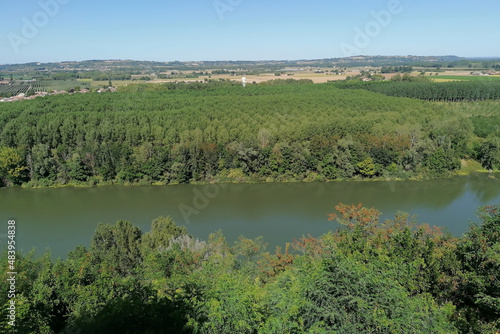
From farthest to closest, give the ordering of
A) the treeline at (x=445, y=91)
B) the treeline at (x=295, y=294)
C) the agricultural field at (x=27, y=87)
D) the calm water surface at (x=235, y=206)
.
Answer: the treeline at (x=445, y=91)
the agricultural field at (x=27, y=87)
the calm water surface at (x=235, y=206)
the treeline at (x=295, y=294)

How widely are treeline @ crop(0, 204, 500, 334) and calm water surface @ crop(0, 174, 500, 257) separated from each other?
5.75 m

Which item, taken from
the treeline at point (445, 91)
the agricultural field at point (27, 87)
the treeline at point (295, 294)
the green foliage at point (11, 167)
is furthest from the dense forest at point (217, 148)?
the treeline at point (445, 91)

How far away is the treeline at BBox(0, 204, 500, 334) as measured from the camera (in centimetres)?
561

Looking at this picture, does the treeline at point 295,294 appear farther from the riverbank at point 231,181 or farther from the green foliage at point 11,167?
the green foliage at point 11,167

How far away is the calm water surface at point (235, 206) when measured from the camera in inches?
583

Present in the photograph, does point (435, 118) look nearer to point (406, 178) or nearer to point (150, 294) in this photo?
point (406, 178)

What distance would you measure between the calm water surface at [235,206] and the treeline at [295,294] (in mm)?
5751

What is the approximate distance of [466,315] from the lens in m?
6.96

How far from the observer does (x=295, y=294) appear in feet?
20.1

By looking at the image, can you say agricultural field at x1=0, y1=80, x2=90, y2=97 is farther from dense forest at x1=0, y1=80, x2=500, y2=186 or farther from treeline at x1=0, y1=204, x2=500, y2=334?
treeline at x1=0, y1=204, x2=500, y2=334

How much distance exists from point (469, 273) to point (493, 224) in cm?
130

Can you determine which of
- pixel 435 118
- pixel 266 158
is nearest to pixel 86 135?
pixel 266 158

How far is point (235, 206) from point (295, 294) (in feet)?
39.0

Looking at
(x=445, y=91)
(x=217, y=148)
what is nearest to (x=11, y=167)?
(x=217, y=148)
